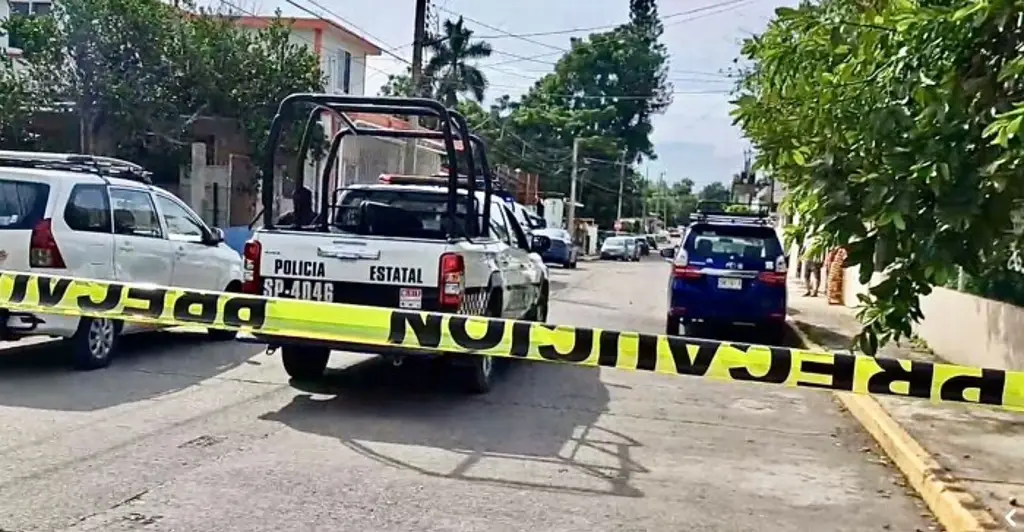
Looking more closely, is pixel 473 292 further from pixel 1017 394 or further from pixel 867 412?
pixel 1017 394

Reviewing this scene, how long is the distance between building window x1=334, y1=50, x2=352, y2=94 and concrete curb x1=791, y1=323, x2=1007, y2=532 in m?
32.9

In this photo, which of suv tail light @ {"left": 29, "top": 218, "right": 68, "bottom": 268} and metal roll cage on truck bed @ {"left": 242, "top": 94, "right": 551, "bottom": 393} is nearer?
metal roll cage on truck bed @ {"left": 242, "top": 94, "right": 551, "bottom": 393}

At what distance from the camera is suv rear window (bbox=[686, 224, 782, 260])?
51.1 feet

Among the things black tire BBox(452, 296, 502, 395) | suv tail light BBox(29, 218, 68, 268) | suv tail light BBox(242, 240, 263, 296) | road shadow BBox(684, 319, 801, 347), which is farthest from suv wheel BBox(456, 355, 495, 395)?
road shadow BBox(684, 319, 801, 347)

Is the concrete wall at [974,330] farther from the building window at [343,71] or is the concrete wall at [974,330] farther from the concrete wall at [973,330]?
the building window at [343,71]

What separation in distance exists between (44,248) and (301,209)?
235cm

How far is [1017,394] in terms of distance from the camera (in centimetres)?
556

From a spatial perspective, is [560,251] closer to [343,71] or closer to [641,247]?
[343,71]

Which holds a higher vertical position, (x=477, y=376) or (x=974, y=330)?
(x=974, y=330)

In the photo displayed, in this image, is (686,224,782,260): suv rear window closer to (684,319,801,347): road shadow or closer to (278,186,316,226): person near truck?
(684,319,801,347): road shadow

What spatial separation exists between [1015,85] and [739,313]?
9859 millimetres

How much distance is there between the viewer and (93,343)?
405 inches

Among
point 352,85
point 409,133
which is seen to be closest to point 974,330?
point 409,133

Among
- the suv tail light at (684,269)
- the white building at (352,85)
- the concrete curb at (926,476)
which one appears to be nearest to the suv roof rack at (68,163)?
the concrete curb at (926,476)
